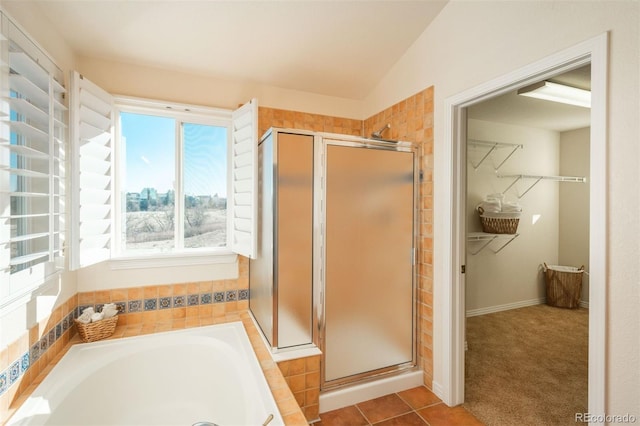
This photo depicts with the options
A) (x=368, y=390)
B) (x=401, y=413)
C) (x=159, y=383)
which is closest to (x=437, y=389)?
(x=401, y=413)

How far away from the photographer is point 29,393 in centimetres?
141

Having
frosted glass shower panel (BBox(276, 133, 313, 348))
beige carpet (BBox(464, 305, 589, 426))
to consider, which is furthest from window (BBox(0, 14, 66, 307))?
beige carpet (BBox(464, 305, 589, 426))

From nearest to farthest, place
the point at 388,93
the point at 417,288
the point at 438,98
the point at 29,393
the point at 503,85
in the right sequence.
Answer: the point at 29,393 → the point at 503,85 → the point at 438,98 → the point at 417,288 → the point at 388,93

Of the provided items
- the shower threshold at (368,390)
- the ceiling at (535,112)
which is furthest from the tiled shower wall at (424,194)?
the ceiling at (535,112)

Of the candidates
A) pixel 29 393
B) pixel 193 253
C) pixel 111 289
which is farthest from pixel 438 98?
pixel 29 393

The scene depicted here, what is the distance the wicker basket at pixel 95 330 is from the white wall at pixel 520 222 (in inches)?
138

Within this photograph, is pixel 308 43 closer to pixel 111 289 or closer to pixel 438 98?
pixel 438 98

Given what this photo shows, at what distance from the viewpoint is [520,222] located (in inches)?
157

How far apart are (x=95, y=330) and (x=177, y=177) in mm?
1140

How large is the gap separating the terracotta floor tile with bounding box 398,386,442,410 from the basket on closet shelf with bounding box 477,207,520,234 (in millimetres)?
2095

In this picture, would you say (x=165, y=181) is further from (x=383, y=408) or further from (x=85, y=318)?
(x=383, y=408)

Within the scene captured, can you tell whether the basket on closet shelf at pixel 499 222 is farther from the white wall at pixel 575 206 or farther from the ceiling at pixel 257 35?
the ceiling at pixel 257 35

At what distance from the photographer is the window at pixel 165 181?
1881mm

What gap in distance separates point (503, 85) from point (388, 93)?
41.0 inches
